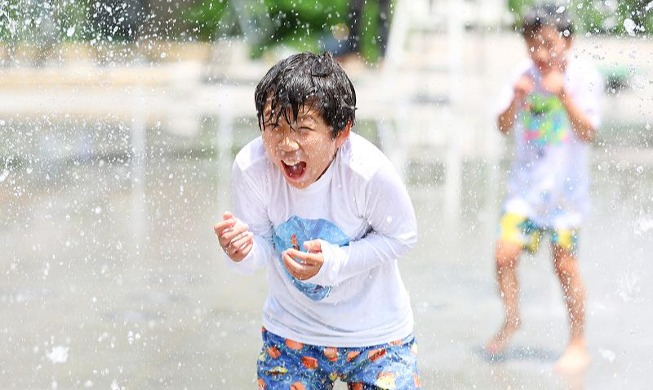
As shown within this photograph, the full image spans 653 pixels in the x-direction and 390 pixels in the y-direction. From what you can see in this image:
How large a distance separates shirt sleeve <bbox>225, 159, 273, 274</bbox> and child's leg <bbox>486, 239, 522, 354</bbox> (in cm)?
158

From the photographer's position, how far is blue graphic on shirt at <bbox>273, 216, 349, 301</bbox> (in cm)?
261

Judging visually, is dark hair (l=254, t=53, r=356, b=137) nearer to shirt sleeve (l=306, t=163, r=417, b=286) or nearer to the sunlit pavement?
shirt sleeve (l=306, t=163, r=417, b=286)

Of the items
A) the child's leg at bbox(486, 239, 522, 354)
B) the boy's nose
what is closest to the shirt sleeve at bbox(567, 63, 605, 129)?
the child's leg at bbox(486, 239, 522, 354)

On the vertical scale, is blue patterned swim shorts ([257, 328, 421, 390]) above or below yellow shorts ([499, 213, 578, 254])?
below

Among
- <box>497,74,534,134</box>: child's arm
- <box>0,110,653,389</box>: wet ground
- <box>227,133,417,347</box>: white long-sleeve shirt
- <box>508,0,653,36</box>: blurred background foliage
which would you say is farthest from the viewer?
<box>508,0,653,36</box>: blurred background foliage

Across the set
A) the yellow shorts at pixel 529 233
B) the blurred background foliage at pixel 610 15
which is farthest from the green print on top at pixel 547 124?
the blurred background foliage at pixel 610 15

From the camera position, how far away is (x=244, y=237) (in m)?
2.47

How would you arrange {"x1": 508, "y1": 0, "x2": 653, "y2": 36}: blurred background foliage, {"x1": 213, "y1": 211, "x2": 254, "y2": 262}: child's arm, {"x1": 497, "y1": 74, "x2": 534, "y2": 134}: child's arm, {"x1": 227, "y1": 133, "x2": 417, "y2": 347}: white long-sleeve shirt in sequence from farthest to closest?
{"x1": 508, "y1": 0, "x2": 653, "y2": 36}: blurred background foliage, {"x1": 497, "y1": 74, "x2": 534, "y2": 134}: child's arm, {"x1": 227, "y1": 133, "x2": 417, "y2": 347}: white long-sleeve shirt, {"x1": 213, "y1": 211, "x2": 254, "y2": 262}: child's arm

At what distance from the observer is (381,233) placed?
8.59 ft

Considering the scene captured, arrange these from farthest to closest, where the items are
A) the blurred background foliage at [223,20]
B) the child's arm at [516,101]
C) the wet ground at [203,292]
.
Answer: the blurred background foliage at [223,20]
the child's arm at [516,101]
the wet ground at [203,292]

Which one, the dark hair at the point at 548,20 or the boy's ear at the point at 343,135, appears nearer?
the boy's ear at the point at 343,135

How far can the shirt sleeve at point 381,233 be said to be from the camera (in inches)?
100

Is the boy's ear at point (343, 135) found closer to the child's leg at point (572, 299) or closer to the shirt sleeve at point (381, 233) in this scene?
the shirt sleeve at point (381, 233)

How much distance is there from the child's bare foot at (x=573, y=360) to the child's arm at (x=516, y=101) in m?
0.77
